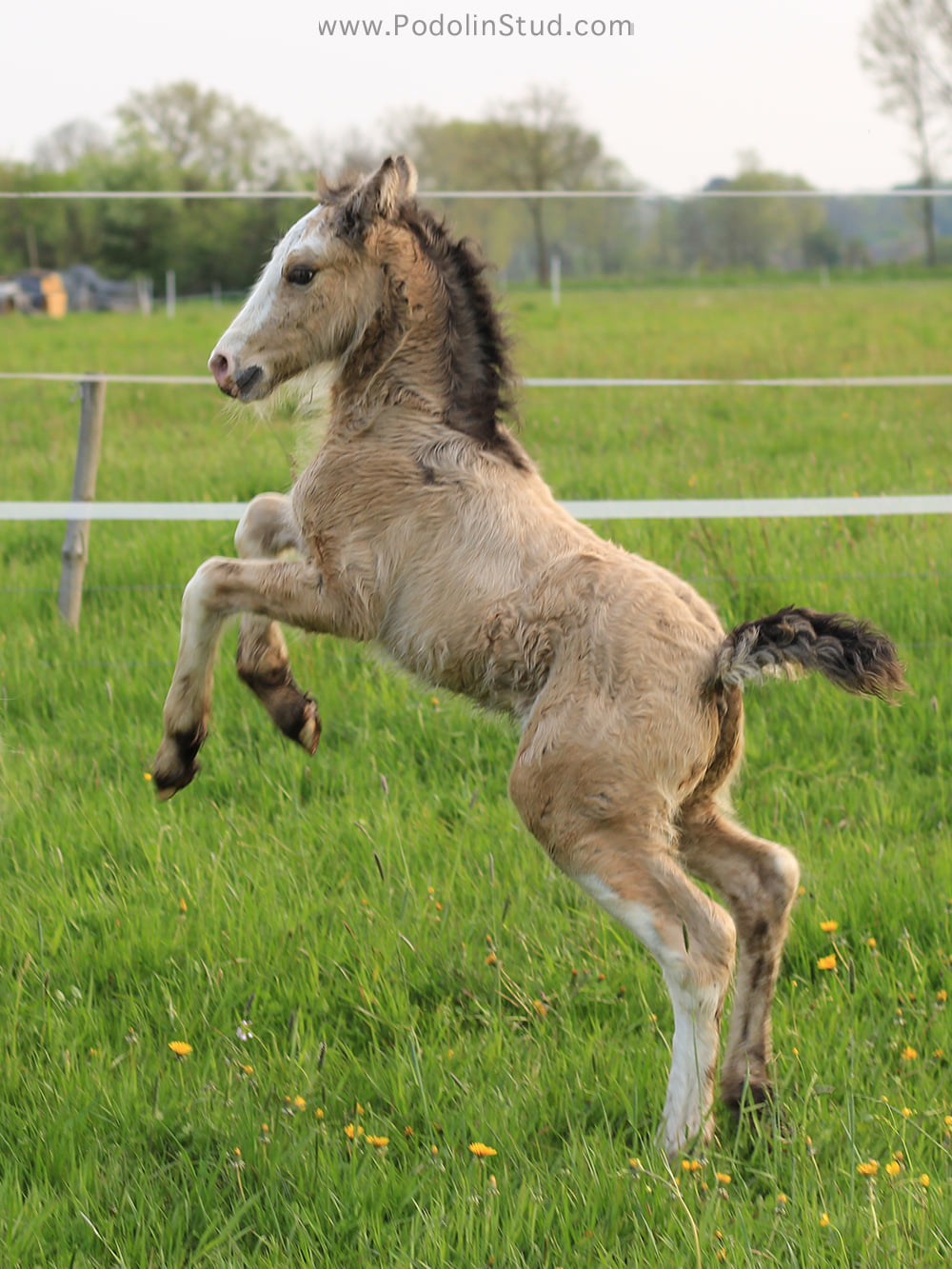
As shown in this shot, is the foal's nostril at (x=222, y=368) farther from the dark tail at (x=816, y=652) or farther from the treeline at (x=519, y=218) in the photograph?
the treeline at (x=519, y=218)

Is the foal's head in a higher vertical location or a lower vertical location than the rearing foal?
higher

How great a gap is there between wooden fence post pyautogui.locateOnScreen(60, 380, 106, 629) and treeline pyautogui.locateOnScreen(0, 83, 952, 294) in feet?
81.0

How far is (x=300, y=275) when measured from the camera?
112 inches

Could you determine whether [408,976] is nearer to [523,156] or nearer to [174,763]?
[174,763]

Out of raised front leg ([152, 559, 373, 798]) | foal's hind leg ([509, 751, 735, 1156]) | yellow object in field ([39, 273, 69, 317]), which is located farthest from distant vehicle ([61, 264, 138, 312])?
foal's hind leg ([509, 751, 735, 1156])

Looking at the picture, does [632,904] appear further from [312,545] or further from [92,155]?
[92,155]

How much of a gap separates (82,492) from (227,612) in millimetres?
3239

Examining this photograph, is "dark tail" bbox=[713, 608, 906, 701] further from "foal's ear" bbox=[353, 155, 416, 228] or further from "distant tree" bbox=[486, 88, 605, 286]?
"distant tree" bbox=[486, 88, 605, 286]

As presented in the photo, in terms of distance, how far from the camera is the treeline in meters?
34.8

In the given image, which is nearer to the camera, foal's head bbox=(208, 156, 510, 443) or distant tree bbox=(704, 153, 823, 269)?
foal's head bbox=(208, 156, 510, 443)

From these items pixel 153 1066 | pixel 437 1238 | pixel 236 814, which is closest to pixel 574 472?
pixel 236 814

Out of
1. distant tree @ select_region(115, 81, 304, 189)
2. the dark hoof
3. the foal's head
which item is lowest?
the dark hoof

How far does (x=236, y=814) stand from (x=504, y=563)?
65.4 inches

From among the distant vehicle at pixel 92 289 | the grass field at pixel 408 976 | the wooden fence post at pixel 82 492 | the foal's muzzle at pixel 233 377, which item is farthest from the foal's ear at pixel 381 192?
the distant vehicle at pixel 92 289
